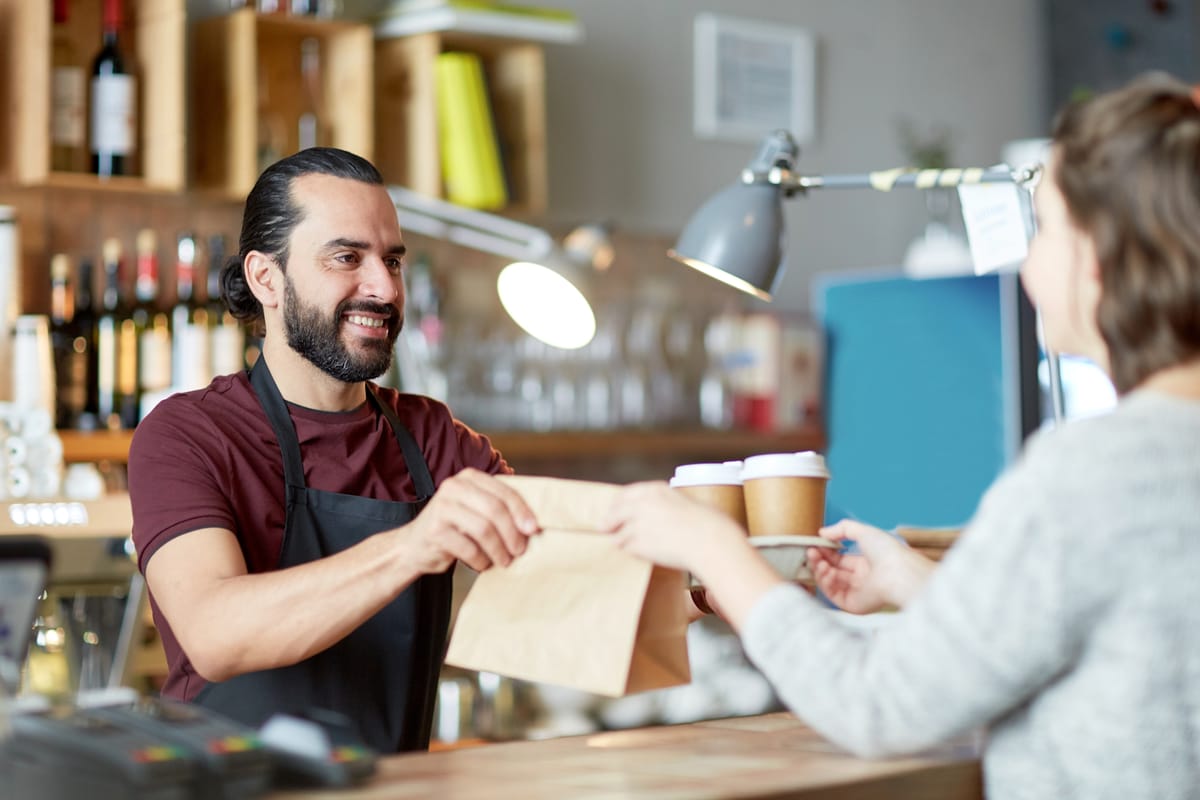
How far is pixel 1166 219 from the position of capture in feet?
3.73

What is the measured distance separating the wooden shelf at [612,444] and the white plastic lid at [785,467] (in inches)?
69.0

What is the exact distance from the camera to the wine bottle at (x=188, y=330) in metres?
3.14

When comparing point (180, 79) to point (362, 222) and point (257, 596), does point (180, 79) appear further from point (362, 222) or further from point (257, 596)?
point (257, 596)

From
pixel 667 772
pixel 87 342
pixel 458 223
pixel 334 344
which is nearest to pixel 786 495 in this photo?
pixel 667 772

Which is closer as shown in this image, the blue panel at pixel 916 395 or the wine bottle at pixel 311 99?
the wine bottle at pixel 311 99

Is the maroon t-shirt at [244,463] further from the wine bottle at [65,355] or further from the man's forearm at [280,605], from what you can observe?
the wine bottle at [65,355]

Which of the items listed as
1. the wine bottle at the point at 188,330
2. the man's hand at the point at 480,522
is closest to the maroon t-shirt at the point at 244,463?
the man's hand at the point at 480,522

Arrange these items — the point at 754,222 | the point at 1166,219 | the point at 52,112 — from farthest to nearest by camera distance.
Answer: the point at 52,112, the point at 754,222, the point at 1166,219

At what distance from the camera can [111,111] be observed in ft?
10.2

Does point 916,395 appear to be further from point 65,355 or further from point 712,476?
point 712,476

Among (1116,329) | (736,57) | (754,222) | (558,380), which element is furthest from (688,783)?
(736,57)

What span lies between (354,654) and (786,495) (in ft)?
2.04

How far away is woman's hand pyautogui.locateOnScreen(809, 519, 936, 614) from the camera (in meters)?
1.58

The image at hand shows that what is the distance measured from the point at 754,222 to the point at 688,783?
1044 millimetres
